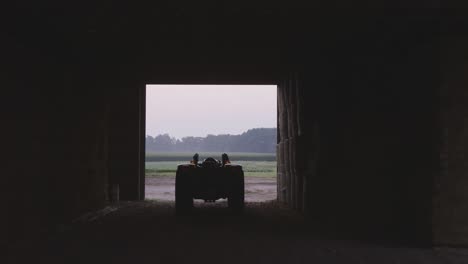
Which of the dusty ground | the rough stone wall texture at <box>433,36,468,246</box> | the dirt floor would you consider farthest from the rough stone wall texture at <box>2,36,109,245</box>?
the rough stone wall texture at <box>433,36,468,246</box>

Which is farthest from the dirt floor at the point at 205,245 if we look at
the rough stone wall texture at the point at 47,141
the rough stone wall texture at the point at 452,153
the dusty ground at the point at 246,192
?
the dusty ground at the point at 246,192

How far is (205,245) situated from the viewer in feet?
30.6

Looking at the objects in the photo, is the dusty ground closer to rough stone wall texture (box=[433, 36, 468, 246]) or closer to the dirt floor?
the dirt floor

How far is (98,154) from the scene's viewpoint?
15.8 meters

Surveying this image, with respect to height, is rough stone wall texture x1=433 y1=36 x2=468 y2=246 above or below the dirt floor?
above

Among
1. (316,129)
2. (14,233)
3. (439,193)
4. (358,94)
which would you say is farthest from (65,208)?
(439,193)

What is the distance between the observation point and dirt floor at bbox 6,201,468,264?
805 cm

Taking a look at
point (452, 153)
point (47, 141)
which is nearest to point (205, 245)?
point (47, 141)

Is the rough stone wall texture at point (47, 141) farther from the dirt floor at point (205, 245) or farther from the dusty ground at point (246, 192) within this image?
the dusty ground at point (246, 192)

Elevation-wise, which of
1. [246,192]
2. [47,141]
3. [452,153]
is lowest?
[246,192]

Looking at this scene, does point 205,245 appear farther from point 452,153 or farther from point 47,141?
point 452,153

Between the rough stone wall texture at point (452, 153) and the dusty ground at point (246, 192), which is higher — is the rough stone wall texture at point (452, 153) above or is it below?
above

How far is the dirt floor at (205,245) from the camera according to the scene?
8.05 metres

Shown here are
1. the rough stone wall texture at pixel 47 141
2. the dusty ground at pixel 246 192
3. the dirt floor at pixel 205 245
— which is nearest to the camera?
the dirt floor at pixel 205 245
